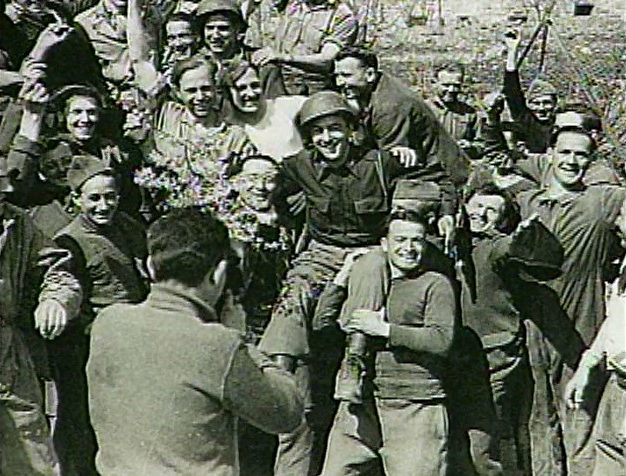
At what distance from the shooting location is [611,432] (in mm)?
6121

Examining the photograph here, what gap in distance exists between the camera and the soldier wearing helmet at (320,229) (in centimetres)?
680

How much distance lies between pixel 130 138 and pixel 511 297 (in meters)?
1.83

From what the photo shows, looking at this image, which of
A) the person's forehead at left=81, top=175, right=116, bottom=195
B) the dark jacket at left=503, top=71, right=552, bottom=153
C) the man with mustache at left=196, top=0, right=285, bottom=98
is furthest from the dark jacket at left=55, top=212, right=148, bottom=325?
the dark jacket at left=503, top=71, right=552, bottom=153

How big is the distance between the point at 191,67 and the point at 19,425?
1756 millimetres

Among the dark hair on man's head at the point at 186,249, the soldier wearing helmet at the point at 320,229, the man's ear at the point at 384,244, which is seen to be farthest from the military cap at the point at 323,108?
the dark hair on man's head at the point at 186,249

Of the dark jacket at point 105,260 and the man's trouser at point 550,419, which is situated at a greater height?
the dark jacket at point 105,260

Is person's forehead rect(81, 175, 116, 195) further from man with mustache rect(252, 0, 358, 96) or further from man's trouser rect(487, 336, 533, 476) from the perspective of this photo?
man's trouser rect(487, 336, 533, 476)

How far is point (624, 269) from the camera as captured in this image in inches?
238

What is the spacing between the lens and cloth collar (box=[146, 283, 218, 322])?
16.2 ft

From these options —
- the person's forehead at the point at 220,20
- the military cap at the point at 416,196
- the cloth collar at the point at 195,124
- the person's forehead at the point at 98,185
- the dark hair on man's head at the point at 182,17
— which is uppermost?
the person's forehead at the point at 220,20

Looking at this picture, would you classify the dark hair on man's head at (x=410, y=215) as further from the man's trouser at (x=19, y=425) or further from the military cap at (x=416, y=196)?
the man's trouser at (x=19, y=425)

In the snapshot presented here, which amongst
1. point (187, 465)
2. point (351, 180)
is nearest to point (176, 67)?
point (351, 180)

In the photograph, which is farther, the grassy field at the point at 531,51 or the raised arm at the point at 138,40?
the grassy field at the point at 531,51

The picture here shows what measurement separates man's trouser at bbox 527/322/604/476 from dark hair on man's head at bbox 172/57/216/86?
176cm
